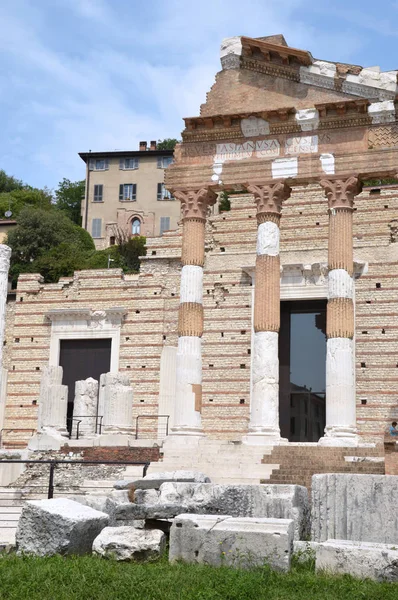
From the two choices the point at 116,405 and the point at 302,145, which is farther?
the point at 116,405

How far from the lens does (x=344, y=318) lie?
68.6ft

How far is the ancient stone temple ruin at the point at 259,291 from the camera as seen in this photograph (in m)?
21.6

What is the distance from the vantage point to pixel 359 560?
8.55 metres

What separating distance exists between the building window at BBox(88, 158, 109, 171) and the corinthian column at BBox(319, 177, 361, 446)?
39203 millimetres

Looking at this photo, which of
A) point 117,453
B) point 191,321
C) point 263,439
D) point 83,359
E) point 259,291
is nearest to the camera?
point 263,439

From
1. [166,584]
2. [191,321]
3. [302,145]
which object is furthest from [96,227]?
[166,584]

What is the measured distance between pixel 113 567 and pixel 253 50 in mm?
17454

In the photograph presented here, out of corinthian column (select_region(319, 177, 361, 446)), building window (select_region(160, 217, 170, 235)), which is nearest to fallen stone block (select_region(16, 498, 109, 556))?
corinthian column (select_region(319, 177, 361, 446))

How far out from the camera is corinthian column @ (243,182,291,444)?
21.1m

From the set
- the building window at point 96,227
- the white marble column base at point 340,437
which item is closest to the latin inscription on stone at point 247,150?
the white marble column base at point 340,437

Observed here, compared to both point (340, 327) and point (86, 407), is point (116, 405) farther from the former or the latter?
point (340, 327)

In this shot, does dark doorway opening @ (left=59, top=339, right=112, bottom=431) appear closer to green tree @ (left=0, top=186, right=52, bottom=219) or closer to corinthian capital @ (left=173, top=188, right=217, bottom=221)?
corinthian capital @ (left=173, top=188, right=217, bottom=221)

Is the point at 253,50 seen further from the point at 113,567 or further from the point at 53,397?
the point at 113,567

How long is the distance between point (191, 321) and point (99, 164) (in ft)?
129
